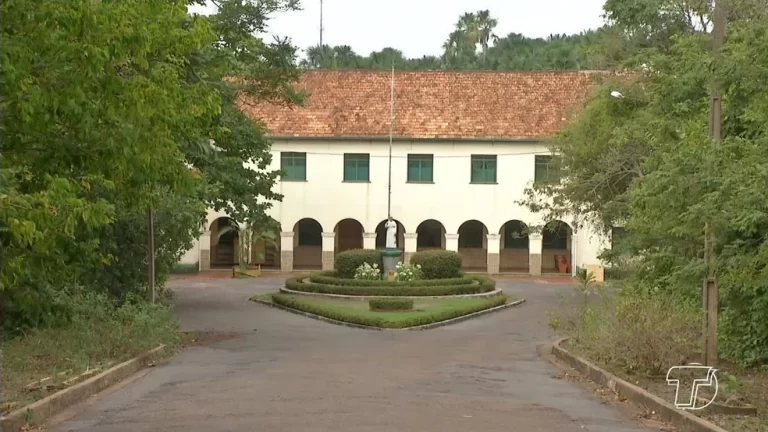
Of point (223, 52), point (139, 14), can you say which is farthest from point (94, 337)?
point (223, 52)

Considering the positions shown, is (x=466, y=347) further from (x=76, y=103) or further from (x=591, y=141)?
(x=76, y=103)

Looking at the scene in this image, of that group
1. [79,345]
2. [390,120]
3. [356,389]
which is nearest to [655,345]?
[356,389]

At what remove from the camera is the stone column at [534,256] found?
164 feet

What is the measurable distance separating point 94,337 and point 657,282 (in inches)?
410

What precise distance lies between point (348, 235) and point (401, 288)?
19.8 meters

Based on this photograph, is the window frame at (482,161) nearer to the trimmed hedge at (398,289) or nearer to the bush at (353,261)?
the bush at (353,261)

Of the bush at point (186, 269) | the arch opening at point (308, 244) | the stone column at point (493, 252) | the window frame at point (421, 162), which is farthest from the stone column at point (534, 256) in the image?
the bush at point (186, 269)

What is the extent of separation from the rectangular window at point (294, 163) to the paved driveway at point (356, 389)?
2448 cm

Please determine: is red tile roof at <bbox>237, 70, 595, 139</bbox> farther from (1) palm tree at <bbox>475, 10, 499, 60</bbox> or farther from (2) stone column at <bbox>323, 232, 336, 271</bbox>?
(1) palm tree at <bbox>475, 10, 499, 60</bbox>

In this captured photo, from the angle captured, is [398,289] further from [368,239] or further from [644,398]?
[644,398]

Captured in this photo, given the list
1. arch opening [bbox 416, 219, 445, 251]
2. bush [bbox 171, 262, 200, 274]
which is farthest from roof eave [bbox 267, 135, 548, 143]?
bush [bbox 171, 262, 200, 274]

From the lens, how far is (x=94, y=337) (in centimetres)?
1641

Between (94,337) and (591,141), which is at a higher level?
(591,141)
